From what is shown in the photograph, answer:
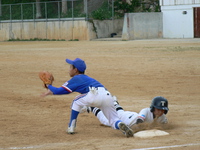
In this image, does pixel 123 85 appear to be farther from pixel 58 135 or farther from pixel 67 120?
pixel 58 135

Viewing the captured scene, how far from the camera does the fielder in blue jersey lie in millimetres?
6719

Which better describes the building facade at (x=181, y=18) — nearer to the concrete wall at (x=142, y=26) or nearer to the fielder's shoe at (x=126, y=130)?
the concrete wall at (x=142, y=26)

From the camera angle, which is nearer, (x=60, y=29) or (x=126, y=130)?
(x=126, y=130)

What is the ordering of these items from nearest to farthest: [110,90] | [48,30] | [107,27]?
[110,90] → [107,27] → [48,30]

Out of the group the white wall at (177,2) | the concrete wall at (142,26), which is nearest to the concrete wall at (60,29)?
the concrete wall at (142,26)

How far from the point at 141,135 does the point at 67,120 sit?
80.6 inches

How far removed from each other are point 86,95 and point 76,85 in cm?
22

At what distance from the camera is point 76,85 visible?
6789mm

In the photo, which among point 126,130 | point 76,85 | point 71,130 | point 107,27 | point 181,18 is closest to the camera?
point 126,130

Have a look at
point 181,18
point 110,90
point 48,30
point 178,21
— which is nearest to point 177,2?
point 181,18

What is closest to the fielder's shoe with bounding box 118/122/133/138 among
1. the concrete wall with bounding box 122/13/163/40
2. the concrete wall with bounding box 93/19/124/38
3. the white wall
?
the concrete wall with bounding box 122/13/163/40

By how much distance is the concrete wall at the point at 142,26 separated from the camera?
30391 millimetres

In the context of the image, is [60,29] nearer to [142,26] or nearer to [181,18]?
[142,26]

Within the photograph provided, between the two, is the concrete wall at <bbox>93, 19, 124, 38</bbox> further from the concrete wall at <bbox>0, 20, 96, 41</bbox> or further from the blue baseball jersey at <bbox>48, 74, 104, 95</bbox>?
the blue baseball jersey at <bbox>48, 74, 104, 95</bbox>
